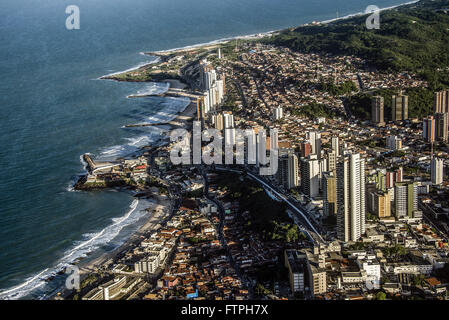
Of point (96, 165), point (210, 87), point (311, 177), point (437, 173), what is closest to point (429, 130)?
point (437, 173)

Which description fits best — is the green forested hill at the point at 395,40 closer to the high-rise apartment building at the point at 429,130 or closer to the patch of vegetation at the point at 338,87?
the patch of vegetation at the point at 338,87

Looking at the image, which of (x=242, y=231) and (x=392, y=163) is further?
(x=392, y=163)

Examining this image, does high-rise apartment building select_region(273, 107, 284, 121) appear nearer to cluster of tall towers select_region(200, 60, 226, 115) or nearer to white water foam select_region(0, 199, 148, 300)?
cluster of tall towers select_region(200, 60, 226, 115)

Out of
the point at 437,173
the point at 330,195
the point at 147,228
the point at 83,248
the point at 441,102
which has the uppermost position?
the point at 441,102

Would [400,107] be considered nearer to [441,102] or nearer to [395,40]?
[441,102]
